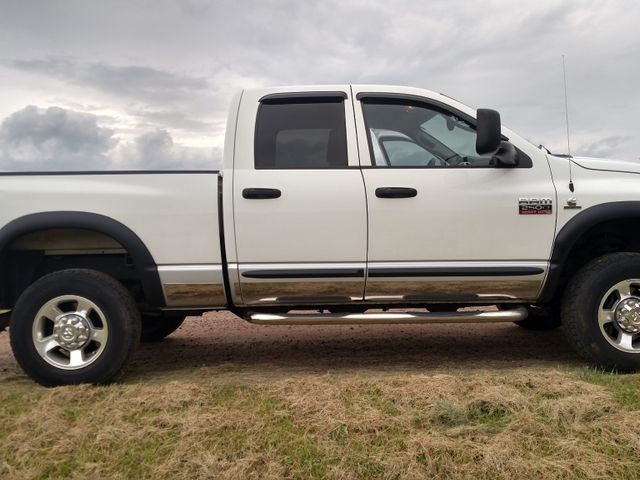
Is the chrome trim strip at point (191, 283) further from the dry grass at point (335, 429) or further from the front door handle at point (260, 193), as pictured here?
the dry grass at point (335, 429)

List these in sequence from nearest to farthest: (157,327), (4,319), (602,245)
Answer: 1. (4,319)
2. (602,245)
3. (157,327)

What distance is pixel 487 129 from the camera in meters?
3.72

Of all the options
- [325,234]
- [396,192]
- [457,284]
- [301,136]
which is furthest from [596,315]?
[301,136]

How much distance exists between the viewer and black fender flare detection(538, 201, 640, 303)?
391 cm

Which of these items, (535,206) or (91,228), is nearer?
(91,228)

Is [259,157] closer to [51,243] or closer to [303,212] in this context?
[303,212]

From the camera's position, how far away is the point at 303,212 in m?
3.84

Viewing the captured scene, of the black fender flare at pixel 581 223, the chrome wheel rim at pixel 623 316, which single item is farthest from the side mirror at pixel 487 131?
the chrome wheel rim at pixel 623 316

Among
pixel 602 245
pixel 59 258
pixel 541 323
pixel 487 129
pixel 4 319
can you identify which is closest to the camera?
pixel 487 129

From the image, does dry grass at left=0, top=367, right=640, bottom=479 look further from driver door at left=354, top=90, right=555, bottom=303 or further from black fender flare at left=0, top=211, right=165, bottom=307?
black fender flare at left=0, top=211, right=165, bottom=307

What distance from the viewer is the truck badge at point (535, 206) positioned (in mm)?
3916

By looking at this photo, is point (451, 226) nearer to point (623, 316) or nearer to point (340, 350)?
point (623, 316)

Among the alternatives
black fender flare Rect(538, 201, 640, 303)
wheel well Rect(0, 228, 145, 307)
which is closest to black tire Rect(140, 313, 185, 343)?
wheel well Rect(0, 228, 145, 307)

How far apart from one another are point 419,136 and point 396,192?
549mm
